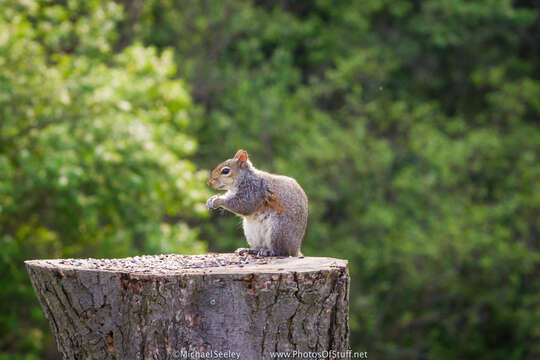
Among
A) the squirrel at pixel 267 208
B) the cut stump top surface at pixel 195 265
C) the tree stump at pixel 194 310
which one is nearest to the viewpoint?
the tree stump at pixel 194 310

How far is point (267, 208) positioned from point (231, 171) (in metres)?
0.36

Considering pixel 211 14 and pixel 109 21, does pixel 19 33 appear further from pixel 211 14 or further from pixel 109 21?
pixel 211 14

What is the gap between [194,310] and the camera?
2941mm

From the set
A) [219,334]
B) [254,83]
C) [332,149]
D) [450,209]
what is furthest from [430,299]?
[219,334]

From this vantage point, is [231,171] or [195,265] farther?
[231,171]

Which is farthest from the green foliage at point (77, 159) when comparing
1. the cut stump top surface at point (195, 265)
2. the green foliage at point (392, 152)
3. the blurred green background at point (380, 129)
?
the cut stump top surface at point (195, 265)

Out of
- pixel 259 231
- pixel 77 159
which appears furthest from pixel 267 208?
pixel 77 159

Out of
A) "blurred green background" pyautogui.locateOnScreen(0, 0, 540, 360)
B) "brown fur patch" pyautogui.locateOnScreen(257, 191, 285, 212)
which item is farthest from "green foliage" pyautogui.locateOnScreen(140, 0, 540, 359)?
"brown fur patch" pyautogui.locateOnScreen(257, 191, 285, 212)

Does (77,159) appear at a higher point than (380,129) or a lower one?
lower

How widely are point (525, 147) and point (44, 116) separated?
7.19 metres

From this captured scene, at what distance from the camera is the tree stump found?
294 centimetres

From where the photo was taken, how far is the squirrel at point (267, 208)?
3988 millimetres

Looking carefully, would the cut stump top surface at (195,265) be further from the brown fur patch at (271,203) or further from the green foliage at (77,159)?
the green foliage at (77,159)

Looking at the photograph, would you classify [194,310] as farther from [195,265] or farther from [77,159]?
[77,159]
